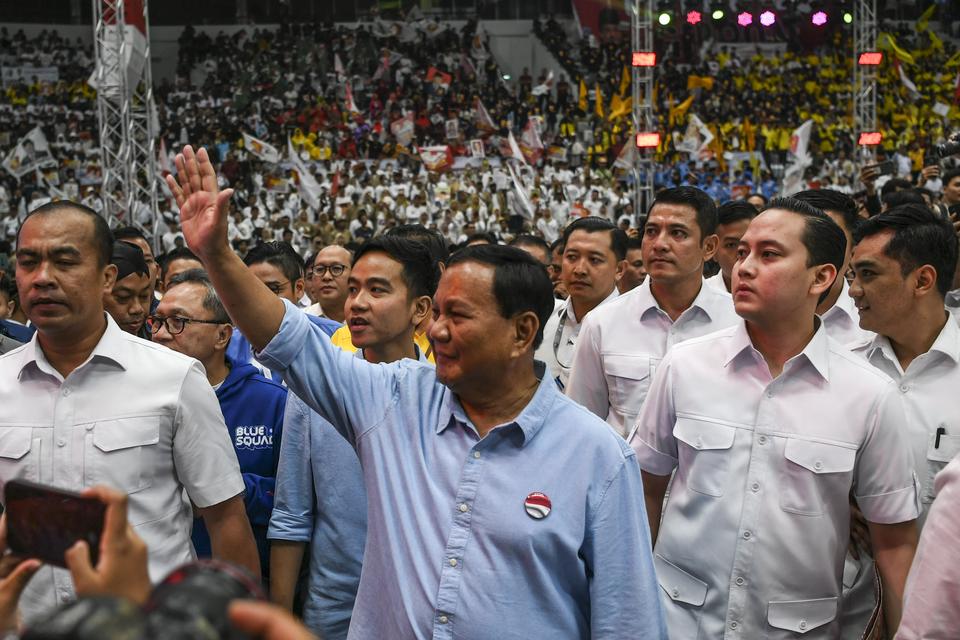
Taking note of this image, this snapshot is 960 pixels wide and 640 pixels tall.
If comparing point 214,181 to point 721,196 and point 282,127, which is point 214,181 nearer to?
point 721,196

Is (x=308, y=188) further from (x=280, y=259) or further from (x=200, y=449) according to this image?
(x=200, y=449)

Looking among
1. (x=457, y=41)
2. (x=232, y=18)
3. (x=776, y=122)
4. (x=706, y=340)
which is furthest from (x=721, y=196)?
(x=706, y=340)

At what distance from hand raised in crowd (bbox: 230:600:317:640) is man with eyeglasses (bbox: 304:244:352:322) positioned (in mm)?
4913

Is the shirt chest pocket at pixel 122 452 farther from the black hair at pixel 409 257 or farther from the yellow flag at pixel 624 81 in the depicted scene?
the yellow flag at pixel 624 81

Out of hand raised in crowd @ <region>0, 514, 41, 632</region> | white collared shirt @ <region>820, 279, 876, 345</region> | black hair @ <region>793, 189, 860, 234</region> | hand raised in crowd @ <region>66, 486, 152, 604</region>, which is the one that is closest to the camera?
hand raised in crowd @ <region>66, 486, 152, 604</region>

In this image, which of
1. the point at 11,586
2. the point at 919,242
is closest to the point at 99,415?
the point at 11,586

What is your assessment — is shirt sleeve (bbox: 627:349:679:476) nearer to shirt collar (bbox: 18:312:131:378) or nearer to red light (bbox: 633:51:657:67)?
shirt collar (bbox: 18:312:131:378)

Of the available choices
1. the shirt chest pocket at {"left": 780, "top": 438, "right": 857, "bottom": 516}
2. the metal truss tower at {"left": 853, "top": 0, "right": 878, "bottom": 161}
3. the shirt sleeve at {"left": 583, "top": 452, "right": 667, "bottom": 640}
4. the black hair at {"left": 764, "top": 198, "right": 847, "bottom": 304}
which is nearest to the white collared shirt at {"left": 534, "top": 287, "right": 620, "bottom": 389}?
the black hair at {"left": 764, "top": 198, "right": 847, "bottom": 304}

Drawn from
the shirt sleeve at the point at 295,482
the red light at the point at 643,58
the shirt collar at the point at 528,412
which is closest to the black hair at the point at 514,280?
the shirt collar at the point at 528,412

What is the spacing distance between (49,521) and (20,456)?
1.49 m

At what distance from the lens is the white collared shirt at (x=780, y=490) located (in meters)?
2.66

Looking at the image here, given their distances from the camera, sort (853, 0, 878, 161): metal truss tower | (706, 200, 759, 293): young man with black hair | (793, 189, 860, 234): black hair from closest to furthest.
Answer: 1. (793, 189, 860, 234): black hair
2. (706, 200, 759, 293): young man with black hair
3. (853, 0, 878, 161): metal truss tower

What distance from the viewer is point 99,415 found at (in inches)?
102

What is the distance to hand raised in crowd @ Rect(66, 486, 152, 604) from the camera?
3.59 ft
